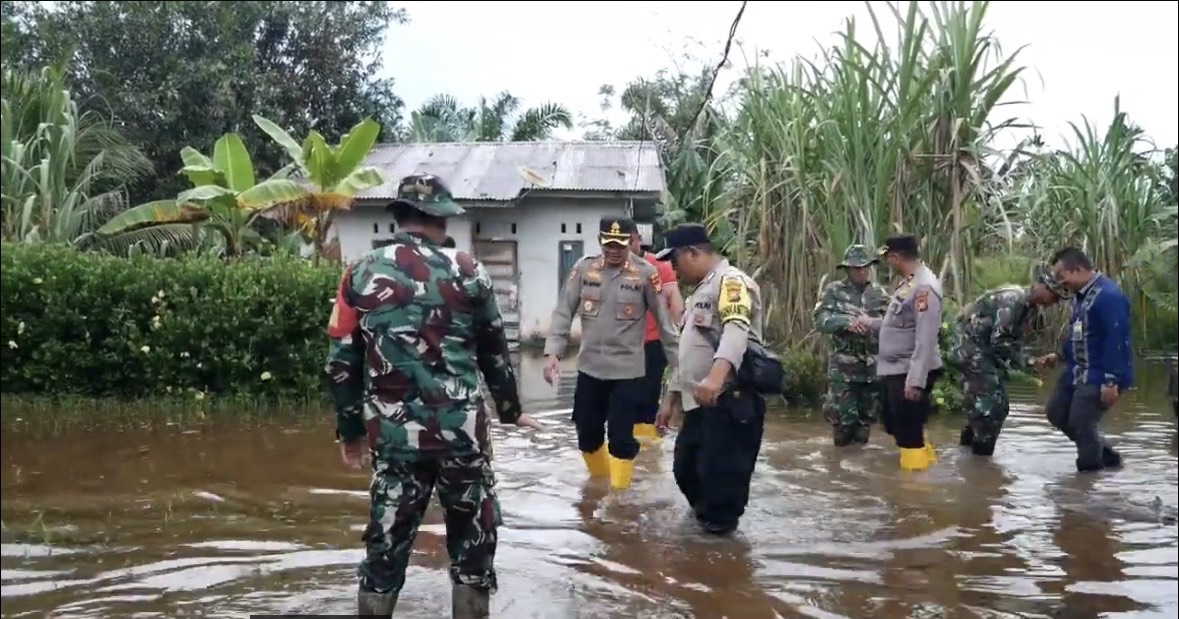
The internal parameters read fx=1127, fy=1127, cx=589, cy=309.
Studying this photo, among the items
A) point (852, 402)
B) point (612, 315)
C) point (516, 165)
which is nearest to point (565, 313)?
point (612, 315)

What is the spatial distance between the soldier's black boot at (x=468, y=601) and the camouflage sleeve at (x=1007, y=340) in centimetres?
505

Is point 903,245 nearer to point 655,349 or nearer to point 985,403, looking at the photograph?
point 985,403

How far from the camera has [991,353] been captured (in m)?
8.19

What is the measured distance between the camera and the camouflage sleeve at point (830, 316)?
826cm

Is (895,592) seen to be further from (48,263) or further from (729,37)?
(48,263)

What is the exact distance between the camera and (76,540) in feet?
18.6

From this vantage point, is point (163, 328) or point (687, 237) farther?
point (163, 328)

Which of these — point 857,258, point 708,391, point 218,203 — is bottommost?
point 708,391

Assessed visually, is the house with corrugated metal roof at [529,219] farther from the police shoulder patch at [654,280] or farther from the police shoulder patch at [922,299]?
the police shoulder patch at [654,280]

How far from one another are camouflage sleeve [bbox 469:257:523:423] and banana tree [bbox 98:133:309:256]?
9533 mm

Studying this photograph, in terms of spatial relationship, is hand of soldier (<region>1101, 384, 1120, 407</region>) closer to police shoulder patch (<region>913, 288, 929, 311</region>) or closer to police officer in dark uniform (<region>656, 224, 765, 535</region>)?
police shoulder patch (<region>913, 288, 929, 311</region>)

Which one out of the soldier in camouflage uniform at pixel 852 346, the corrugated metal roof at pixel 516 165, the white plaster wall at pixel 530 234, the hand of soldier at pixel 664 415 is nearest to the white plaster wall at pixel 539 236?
the white plaster wall at pixel 530 234

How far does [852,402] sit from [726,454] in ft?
9.72

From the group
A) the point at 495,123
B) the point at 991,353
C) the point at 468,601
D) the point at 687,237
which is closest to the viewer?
the point at 468,601
